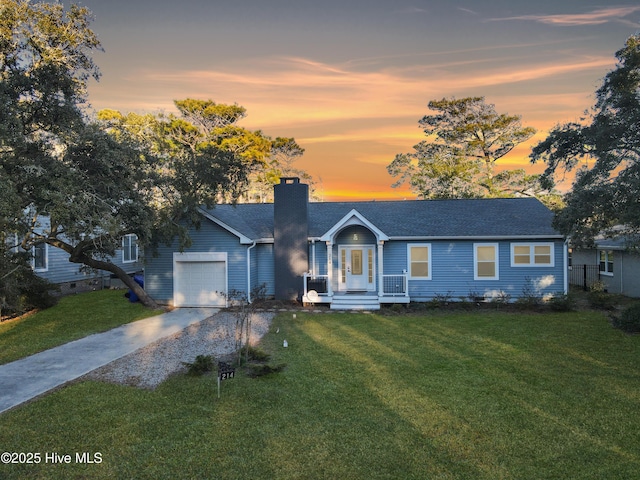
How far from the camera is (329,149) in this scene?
25.9 meters

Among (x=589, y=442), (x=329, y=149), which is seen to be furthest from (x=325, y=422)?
(x=329, y=149)

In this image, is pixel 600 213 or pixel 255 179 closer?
pixel 600 213

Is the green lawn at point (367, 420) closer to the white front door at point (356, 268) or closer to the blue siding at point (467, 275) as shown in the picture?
the blue siding at point (467, 275)

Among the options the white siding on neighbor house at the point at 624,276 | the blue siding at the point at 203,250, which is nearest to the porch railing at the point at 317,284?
the blue siding at the point at 203,250

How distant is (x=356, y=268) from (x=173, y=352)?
9403 mm

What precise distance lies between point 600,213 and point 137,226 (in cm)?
1454

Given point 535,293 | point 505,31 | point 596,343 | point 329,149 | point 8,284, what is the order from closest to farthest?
point 596,343
point 8,284
point 505,31
point 535,293
point 329,149

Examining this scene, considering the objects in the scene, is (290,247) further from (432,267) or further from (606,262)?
(606,262)

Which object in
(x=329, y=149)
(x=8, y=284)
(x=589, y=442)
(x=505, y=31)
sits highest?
(x=505, y=31)

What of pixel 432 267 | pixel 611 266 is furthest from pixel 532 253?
pixel 611 266

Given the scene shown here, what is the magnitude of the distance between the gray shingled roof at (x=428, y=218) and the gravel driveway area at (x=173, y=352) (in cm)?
530

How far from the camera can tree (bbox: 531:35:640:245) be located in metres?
12.1

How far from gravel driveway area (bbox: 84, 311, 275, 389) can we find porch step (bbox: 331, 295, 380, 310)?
3298 millimetres

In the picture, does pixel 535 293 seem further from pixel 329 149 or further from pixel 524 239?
pixel 329 149
